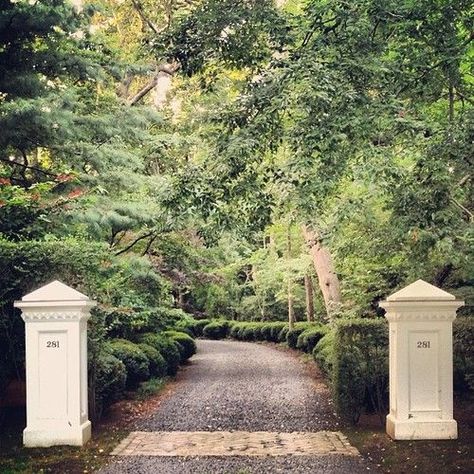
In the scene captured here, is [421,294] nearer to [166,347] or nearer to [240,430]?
[240,430]

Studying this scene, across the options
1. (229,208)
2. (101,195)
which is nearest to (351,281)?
(101,195)

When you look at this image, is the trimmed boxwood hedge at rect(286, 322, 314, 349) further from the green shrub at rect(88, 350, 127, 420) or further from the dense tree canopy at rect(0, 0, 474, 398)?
the green shrub at rect(88, 350, 127, 420)

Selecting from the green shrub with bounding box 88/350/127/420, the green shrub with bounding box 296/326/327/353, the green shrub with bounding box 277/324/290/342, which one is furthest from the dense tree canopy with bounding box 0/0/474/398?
the green shrub with bounding box 277/324/290/342

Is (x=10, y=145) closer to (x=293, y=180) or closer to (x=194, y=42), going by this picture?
(x=194, y=42)

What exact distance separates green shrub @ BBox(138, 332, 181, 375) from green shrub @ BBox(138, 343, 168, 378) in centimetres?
63

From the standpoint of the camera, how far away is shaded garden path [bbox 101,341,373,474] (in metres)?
6.05

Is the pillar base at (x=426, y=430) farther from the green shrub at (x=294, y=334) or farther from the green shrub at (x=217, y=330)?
the green shrub at (x=217, y=330)

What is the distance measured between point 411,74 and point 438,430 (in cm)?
389

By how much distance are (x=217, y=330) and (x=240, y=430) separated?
23363 mm

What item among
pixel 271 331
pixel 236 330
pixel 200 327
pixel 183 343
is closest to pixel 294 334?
pixel 271 331

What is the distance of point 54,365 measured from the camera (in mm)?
6809

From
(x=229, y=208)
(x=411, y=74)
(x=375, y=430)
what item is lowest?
(x=375, y=430)

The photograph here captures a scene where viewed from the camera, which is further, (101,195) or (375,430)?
(101,195)

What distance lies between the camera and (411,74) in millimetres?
6781
